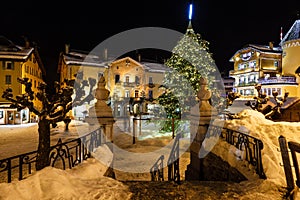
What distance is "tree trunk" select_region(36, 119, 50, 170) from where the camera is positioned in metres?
6.06

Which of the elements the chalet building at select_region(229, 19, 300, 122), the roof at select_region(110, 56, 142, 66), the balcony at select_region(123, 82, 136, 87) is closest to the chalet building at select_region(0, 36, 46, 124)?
the roof at select_region(110, 56, 142, 66)

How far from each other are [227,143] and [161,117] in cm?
1162

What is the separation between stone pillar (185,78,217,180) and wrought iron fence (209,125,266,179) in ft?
1.19

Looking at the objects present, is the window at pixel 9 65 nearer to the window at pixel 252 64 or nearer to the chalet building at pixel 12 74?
the chalet building at pixel 12 74

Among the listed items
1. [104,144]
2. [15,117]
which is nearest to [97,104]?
[104,144]

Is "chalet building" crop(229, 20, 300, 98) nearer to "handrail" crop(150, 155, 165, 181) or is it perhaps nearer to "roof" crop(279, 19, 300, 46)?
"roof" crop(279, 19, 300, 46)

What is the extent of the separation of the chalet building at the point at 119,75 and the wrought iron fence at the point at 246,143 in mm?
26894

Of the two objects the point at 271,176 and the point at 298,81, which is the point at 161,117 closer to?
the point at 271,176

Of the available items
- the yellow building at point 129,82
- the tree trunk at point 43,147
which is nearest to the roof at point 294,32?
the yellow building at point 129,82

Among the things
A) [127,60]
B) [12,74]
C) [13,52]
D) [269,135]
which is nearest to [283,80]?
[127,60]

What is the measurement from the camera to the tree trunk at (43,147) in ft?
19.9

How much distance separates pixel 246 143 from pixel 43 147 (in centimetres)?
590

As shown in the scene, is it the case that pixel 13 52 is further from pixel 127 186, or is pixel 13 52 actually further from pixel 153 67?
pixel 127 186

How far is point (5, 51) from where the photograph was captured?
3133 centimetres
